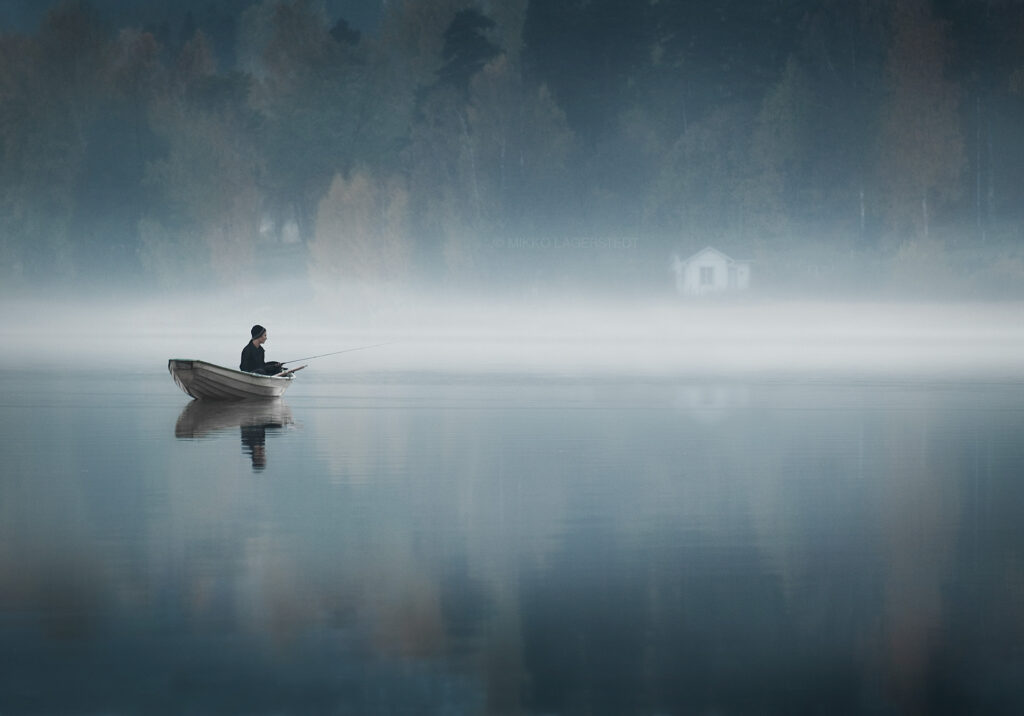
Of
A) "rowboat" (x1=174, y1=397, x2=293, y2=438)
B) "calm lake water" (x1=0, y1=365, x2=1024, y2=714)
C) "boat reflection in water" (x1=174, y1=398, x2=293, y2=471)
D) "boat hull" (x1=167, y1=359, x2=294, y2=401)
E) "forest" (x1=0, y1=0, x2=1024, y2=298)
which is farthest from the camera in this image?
"forest" (x1=0, y1=0, x2=1024, y2=298)

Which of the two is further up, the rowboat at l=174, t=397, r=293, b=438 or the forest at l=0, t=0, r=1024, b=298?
the forest at l=0, t=0, r=1024, b=298

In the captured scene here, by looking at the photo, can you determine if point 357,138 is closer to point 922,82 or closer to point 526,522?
point 922,82

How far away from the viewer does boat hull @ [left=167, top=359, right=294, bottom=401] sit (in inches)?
1019

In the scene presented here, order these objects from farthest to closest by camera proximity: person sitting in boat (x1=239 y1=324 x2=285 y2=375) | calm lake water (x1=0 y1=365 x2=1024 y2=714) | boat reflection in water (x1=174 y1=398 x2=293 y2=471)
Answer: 1. person sitting in boat (x1=239 y1=324 x2=285 y2=375)
2. boat reflection in water (x1=174 y1=398 x2=293 y2=471)
3. calm lake water (x1=0 y1=365 x2=1024 y2=714)

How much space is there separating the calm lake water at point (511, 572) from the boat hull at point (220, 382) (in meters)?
4.80

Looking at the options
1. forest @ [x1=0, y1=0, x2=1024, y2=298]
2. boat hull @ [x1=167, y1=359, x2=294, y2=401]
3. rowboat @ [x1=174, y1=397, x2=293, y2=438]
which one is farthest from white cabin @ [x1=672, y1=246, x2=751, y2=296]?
boat hull @ [x1=167, y1=359, x2=294, y2=401]

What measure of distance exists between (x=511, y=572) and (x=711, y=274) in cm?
7111

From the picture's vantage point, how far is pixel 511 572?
10.6 meters

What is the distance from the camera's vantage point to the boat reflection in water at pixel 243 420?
64.1 ft

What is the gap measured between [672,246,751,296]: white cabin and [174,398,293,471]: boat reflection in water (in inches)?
2163

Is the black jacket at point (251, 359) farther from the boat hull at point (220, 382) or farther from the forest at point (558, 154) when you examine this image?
the forest at point (558, 154)

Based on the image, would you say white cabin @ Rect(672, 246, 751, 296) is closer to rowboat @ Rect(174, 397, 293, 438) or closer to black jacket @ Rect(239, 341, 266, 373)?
rowboat @ Rect(174, 397, 293, 438)

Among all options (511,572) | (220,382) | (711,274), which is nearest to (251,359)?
(220,382)

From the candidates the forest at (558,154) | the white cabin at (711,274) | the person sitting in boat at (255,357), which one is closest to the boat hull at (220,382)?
the person sitting in boat at (255,357)
